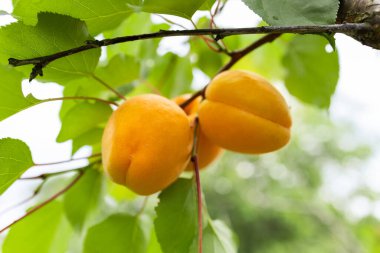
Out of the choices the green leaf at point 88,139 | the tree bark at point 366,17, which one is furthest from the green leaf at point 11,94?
the tree bark at point 366,17

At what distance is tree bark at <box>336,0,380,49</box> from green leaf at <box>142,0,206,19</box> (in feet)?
0.44

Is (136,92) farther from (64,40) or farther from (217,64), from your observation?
(64,40)

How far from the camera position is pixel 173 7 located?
0.40 m

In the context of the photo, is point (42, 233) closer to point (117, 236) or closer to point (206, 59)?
point (117, 236)

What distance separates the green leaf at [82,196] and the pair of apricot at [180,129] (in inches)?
5.4

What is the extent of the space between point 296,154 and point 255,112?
22.4 ft

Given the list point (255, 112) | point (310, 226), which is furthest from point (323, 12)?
point (310, 226)

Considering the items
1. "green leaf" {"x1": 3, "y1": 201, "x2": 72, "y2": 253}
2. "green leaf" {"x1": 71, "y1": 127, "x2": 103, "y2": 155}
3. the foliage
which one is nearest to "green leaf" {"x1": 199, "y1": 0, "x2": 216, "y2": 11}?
the foliage

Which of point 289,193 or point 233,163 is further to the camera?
point 233,163

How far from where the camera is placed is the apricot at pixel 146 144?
1.45 feet

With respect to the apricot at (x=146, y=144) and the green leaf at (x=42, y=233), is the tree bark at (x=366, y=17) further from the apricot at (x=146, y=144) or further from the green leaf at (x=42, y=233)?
the green leaf at (x=42, y=233)

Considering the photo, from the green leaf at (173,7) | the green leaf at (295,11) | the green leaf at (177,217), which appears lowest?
the green leaf at (177,217)

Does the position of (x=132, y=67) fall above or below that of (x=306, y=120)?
above

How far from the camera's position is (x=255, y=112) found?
0.47 metres
